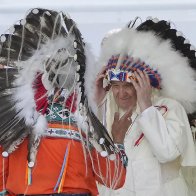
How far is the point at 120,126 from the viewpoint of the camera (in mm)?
2494

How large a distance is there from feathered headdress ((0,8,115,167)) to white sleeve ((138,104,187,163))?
0.74 m

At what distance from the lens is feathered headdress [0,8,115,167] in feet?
6.01

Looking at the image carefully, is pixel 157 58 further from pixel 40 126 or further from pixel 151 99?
pixel 40 126

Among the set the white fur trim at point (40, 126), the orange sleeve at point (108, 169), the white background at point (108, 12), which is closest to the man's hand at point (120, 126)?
the orange sleeve at point (108, 169)

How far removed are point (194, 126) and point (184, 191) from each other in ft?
1.32

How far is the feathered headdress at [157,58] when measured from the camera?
2736 millimetres

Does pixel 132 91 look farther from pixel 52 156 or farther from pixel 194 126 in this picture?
pixel 52 156

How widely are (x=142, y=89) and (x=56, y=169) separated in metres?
0.98

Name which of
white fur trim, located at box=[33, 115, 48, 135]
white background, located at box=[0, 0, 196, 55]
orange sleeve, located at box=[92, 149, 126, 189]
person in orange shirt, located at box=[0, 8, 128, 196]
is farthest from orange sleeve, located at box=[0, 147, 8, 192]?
white background, located at box=[0, 0, 196, 55]

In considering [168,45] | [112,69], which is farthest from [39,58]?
[168,45]

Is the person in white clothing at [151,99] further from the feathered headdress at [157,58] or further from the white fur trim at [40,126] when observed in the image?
the white fur trim at [40,126]

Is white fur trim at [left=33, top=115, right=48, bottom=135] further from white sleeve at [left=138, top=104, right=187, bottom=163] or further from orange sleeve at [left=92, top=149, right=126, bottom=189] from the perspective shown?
white sleeve at [left=138, top=104, right=187, bottom=163]

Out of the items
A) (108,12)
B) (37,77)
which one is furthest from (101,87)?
(37,77)

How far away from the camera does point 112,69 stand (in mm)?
2750
